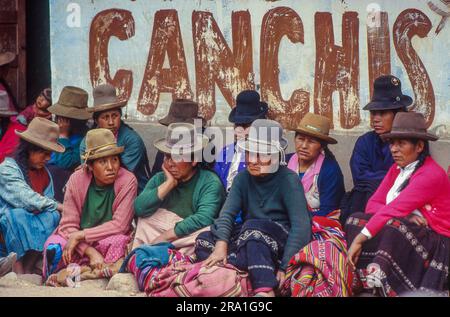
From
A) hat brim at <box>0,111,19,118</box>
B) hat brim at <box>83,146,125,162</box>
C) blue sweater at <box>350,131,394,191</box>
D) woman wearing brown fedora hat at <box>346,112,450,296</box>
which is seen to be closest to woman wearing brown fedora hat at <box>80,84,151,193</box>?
hat brim at <box>83,146,125,162</box>

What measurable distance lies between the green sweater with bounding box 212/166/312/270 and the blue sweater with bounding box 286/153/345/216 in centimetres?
60

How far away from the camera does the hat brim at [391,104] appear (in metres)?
8.63

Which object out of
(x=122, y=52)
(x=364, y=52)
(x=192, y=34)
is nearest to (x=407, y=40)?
(x=364, y=52)

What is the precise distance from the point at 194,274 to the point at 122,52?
318cm

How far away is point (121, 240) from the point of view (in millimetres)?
8492

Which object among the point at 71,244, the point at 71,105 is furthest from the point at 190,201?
the point at 71,105

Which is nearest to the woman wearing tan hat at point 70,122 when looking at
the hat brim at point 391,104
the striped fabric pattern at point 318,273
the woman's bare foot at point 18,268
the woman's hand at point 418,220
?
the woman's bare foot at point 18,268

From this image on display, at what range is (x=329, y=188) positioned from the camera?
8.52 meters

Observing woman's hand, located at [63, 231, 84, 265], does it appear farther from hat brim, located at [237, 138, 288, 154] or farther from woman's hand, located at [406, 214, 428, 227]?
woman's hand, located at [406, 214, 428, 227]

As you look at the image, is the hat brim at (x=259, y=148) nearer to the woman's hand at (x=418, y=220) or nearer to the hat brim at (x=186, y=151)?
the hat brim at (x=186, y=151)

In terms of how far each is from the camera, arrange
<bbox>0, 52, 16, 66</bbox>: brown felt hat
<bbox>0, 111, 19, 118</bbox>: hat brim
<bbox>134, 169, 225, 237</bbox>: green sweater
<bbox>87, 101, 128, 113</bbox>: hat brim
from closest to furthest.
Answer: <bbox>134, 169, 225, 237</bbox>: green sweater → <bbox>87, 101, 128, 113</bbox>: hat brim → <bbox>0, 111, 19, 118</bbox>: hat brim → <bbox>0, 52, 16, 66</bbox>: brown felt hat

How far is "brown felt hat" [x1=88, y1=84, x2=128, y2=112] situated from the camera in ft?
30.8

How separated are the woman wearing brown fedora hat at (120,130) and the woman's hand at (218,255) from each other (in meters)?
1.46

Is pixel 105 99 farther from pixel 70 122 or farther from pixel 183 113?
pixel 183 113
